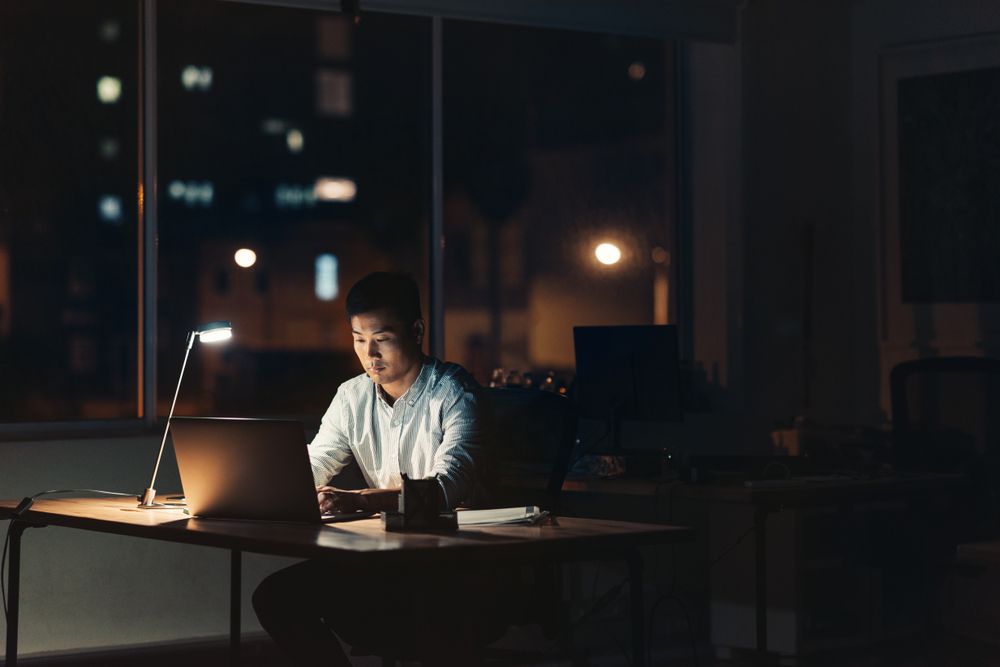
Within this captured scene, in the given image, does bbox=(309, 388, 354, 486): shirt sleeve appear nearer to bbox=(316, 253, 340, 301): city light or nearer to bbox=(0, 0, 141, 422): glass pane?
bbox=(0, 0, 141, 422): glass pane

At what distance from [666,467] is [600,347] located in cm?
50

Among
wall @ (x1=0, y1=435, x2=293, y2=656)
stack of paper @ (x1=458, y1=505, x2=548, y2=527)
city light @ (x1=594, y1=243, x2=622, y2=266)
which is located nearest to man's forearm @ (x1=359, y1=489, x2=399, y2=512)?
stack of paper @ (x1=458, y1=505, x2=548, y2=527)

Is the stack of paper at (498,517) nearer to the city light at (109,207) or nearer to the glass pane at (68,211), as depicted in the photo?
the glass pane at (68,211)

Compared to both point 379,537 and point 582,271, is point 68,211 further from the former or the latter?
point 379,537

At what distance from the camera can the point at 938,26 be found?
6109mm

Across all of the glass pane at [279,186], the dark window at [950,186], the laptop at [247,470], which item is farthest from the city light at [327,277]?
the dark window at [950,186]

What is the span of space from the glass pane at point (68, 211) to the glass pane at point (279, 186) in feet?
0.50

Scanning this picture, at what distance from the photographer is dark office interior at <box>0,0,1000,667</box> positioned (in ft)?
15.8

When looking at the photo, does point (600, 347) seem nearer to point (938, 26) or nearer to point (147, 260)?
point (147, 260)

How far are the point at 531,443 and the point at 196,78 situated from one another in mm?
2384

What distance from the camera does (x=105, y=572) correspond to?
15.9ft

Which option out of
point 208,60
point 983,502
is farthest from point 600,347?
point 208,60

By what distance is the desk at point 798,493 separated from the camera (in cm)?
400

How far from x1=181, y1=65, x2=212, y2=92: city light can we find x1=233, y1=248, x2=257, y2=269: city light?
66 centimetres
